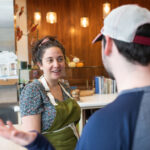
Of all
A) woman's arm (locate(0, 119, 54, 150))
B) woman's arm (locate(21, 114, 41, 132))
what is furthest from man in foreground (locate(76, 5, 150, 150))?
woman's arm (locate(21, 114, 41, 132))

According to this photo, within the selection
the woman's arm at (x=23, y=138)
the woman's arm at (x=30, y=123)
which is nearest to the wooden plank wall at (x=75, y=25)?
the woman's arm at (x=30, y=123)

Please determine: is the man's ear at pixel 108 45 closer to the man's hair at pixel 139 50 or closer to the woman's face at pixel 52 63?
the man's hair at pixel 139 50

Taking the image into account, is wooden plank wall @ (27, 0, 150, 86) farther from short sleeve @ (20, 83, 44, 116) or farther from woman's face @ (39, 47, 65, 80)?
short sleeve @ (20, 83, 44, 116)

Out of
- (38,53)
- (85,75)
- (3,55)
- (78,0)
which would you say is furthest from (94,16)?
(38,53)

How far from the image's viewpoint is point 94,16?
4918 mm

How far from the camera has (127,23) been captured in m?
0.56

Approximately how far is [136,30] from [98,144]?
1.00 feet

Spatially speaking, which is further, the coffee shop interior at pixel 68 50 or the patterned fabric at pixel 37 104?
the coffee shop interior at pixel 68 50

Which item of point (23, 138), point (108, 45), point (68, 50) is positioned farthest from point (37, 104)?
point (68, 50)

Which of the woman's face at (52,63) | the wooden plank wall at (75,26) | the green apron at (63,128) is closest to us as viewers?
the green apron at (63,128)

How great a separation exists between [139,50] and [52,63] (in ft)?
2.91

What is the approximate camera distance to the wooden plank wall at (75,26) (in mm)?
4719

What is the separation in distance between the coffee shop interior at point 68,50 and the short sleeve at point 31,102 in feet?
0.83

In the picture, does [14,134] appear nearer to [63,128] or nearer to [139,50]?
[139,50]
